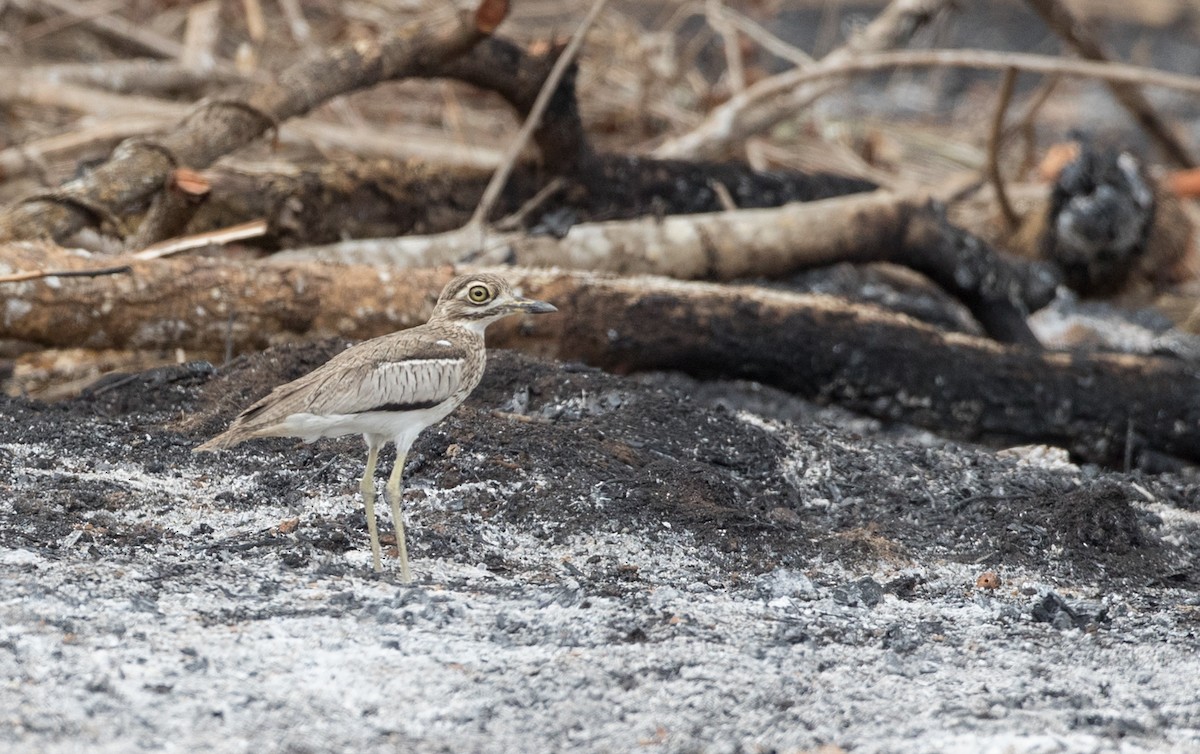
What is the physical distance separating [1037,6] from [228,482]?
787 centimetres

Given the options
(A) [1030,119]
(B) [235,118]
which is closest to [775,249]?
(B) [235,118]

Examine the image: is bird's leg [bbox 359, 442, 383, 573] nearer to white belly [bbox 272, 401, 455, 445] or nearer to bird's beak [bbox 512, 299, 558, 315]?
white belly [bbox 272, 401, 455, 445]

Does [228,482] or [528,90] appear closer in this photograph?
[228,482]

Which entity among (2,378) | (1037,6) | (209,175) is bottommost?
(2,378)

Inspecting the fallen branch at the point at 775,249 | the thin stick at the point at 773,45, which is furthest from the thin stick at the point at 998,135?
the fallen branch at the point at 775,249

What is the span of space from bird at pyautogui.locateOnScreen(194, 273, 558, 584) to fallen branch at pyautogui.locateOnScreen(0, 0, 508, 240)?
2685mm

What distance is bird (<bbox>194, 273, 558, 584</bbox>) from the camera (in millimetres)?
3727

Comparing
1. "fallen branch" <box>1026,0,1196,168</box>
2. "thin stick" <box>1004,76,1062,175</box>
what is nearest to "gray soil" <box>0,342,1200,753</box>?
"thin stick" <box>1004,76,1062,175</box>

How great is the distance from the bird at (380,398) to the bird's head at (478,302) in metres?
0.02

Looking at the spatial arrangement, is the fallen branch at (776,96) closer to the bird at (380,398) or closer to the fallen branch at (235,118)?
the fallen branch at (235,118)

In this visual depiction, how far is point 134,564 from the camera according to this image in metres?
3.76

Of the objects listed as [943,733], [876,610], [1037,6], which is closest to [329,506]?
[876,610]

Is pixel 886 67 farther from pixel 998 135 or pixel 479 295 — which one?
pixel 479 295

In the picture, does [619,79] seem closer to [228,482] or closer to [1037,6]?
[1037,6]
